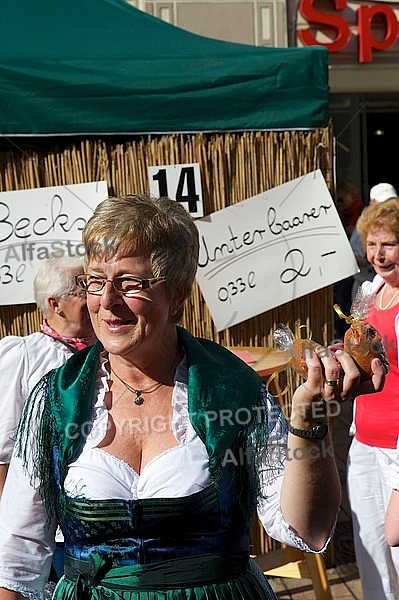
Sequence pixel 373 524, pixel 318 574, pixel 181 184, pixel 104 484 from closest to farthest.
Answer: pixel 104 484
pixel 373 524
pixel 318 574
pixel 181 184

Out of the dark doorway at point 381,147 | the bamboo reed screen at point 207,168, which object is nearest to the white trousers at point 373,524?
the bamboo reed screen at point 207,168

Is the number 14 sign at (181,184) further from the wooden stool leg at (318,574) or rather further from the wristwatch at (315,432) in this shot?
the wristwatch at (315,432)

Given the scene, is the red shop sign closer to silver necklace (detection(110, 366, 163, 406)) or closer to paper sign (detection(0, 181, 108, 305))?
paper sign (detection(0, 181, 108, 305))

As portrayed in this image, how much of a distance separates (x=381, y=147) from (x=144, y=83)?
7498mm

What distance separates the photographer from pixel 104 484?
178 cm

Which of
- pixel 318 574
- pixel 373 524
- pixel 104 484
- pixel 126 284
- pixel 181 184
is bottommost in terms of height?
pixel 318 574

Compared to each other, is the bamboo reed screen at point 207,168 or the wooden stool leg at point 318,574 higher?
the bamboo reed screen at point 207,168

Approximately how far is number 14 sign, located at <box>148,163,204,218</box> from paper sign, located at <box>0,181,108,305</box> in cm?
24

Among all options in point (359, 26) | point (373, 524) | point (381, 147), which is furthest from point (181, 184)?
point (381, 147)

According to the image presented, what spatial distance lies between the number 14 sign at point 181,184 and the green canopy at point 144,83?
18 centimetres

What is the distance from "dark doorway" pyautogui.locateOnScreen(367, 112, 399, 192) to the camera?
35.1 ft

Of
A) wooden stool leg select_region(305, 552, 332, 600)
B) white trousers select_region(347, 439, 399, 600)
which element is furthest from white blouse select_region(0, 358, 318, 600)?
wooden stool leg select_region(305, 552, 332, 600)

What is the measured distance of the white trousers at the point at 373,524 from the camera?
339 cm

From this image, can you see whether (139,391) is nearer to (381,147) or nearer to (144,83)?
(144,83)
